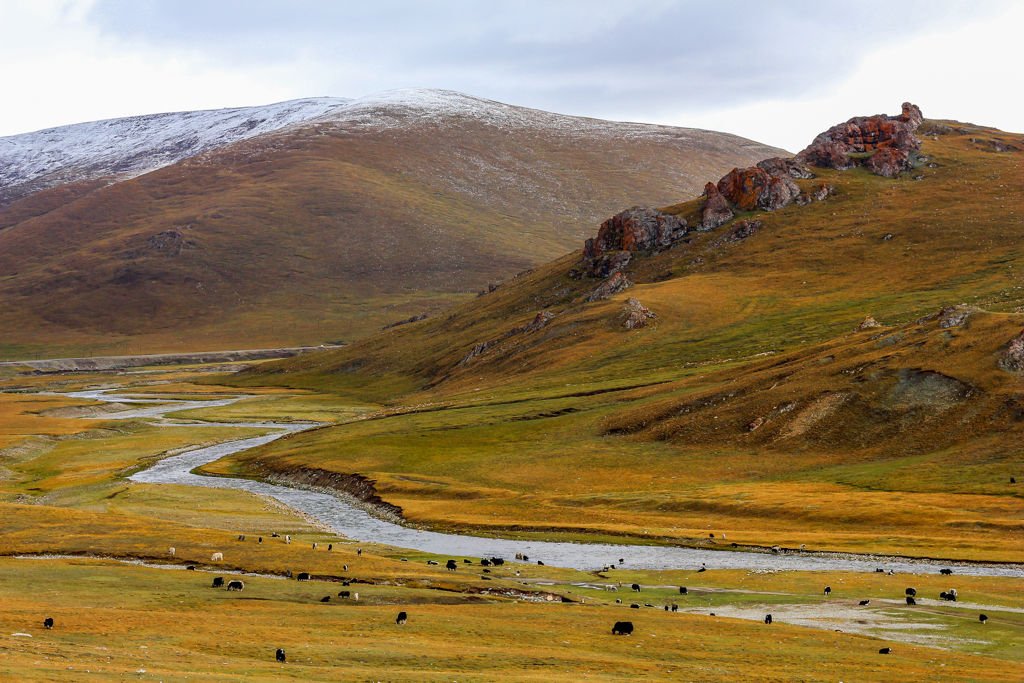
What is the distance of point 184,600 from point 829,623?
32.2 metres

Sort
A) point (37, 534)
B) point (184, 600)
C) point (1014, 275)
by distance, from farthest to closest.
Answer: point (1014, 275) < point (37, 534) < point (184, 600)

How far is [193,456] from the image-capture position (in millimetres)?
140375

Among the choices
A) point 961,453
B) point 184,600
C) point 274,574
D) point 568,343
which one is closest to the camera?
point 184,600

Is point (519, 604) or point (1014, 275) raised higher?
point (1014, 275)

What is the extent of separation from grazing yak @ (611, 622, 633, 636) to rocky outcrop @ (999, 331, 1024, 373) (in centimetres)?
7003

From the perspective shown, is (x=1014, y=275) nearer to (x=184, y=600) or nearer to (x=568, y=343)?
(x=568, y=343)

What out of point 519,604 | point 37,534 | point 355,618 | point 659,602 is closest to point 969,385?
point 659,602

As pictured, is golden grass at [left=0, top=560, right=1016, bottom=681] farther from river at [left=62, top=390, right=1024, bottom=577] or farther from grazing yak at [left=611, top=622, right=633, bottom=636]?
river at [left=62, top=390, right=1024, bottom=577]

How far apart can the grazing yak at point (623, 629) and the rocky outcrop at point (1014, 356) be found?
70026 mm

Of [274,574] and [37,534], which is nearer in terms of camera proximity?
[274,574]

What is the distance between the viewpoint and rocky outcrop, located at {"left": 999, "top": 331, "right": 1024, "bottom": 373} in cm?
9950

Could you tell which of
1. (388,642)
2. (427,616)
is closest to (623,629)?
(427,616)

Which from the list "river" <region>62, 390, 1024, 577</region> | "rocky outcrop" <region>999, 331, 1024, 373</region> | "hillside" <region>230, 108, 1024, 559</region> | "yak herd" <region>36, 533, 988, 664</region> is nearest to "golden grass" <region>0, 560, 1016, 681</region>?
"yak herd" <region>36, 533, 988, 664</region>

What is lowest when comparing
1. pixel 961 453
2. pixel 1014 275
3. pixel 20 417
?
pixel 20 417
